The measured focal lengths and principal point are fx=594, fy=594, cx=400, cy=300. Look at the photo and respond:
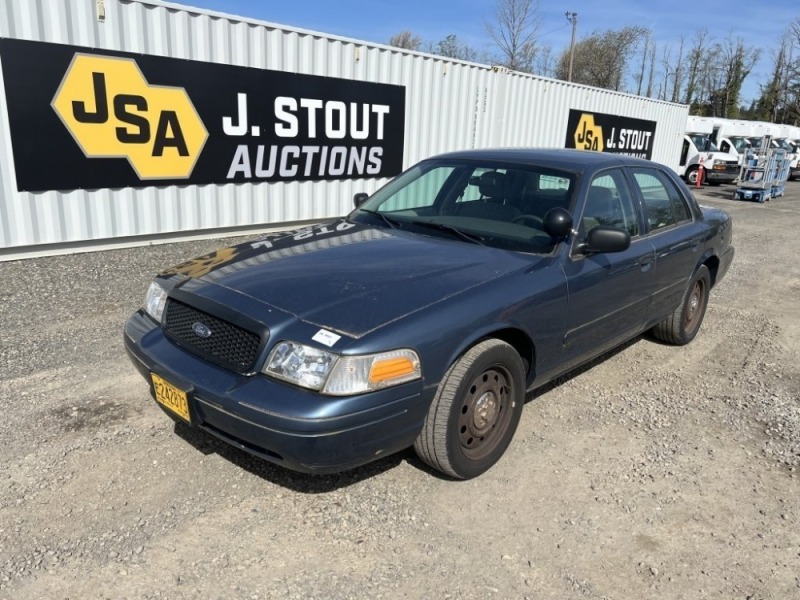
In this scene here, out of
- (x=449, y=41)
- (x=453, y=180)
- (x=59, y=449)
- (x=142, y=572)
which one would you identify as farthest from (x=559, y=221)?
(x=449, y=41)

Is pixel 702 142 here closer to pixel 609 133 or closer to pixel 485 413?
pixel 609 133

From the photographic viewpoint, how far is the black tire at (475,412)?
9.24ft

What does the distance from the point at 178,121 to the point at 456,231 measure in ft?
17.7

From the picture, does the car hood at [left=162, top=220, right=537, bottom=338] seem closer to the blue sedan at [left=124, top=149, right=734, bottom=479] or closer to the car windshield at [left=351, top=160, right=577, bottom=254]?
the blue sedan at [left=124, top=149, right=734, bottom=479]

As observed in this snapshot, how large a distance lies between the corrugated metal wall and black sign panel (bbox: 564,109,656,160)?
1.76 m

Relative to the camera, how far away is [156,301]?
322 centimetres

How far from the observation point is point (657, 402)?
4.18m

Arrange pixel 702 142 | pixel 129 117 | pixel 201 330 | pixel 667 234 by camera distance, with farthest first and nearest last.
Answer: pixel 702 142
pixel 129 117
pixel 667 234
pixel 201 330

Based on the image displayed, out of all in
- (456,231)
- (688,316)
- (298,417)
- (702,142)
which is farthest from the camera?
(702,142)

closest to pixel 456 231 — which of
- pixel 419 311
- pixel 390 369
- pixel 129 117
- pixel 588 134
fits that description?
pixel 419 311

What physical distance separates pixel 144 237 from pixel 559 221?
20.2 ft

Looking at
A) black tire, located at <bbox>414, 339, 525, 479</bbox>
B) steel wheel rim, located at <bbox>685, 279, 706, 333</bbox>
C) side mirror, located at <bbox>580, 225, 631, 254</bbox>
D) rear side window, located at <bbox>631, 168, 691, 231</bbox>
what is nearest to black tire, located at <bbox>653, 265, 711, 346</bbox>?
steel wheel rim, located at <bbox>685, 279, 706, 333</bbox>

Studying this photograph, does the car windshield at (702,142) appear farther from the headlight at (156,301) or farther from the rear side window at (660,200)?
the headlight at (156,301)

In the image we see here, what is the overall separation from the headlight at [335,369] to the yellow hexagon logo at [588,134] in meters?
13.0
